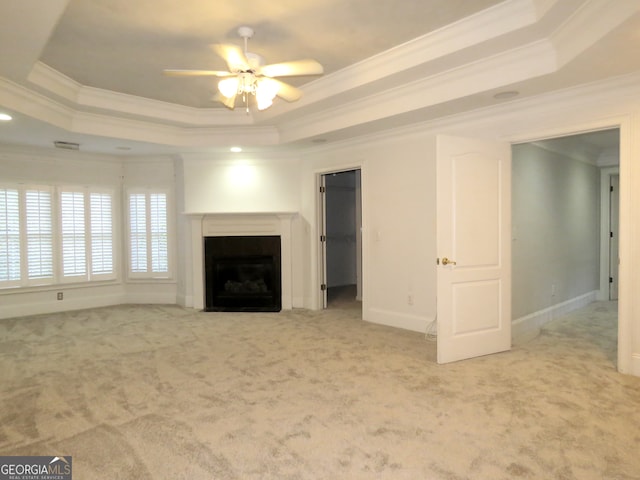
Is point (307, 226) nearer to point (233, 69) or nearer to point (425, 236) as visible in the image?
point (425, 236)

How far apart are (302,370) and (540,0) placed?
10.9 ft

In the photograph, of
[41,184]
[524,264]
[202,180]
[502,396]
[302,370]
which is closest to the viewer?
[502,396]

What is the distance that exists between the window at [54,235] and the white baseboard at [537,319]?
6049mm

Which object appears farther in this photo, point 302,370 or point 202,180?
point 202,180

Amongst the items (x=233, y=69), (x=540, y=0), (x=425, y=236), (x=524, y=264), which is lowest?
(x=524, y=264)

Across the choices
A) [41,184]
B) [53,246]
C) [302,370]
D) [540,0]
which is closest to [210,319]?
[302,370]

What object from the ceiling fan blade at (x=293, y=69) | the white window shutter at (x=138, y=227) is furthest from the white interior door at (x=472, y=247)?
the white window shutter at (x=138, y=227)

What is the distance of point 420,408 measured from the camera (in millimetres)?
2752

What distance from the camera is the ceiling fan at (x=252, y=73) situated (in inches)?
114

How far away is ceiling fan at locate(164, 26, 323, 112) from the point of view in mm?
2895

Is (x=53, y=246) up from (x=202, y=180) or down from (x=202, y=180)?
down

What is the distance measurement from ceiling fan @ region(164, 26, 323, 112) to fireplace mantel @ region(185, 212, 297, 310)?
2.86m

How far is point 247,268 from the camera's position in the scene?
627 centimetres

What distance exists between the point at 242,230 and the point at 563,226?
4.56 meters
